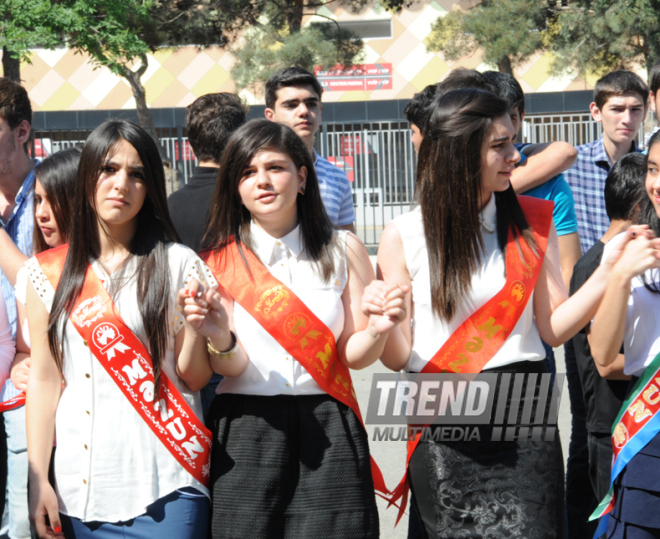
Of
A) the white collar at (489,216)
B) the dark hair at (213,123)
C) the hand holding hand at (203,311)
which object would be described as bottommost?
the hand holding hand at (203,311)

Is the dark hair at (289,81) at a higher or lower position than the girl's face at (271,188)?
higher

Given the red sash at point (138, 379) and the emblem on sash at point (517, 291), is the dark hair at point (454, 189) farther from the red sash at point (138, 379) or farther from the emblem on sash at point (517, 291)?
the red sash at point (138, 379)

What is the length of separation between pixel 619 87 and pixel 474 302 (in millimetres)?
2149

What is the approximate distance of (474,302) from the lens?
2240 mm

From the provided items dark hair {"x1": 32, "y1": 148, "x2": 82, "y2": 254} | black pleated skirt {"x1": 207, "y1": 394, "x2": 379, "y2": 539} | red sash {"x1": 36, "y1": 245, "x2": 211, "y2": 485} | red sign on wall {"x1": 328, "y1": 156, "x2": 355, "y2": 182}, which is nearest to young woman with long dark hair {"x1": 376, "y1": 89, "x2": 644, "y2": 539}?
black pleated skirt {"x1": 207, "y1": 394, "x2": 379, "y2": 539}

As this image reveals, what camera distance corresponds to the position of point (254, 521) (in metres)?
2.05

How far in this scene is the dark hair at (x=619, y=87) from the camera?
383 cm

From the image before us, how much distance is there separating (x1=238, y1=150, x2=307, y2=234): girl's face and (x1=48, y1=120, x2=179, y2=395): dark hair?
254mm

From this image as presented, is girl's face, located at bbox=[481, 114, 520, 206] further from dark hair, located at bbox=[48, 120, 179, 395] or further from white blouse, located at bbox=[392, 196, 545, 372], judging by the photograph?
dark hair, located at bbox=[48, 120, 179, 395]

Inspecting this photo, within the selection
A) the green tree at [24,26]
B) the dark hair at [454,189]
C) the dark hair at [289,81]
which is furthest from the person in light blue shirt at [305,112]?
the green tree at [24,26]

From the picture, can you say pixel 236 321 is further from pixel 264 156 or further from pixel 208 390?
pixel 208 390

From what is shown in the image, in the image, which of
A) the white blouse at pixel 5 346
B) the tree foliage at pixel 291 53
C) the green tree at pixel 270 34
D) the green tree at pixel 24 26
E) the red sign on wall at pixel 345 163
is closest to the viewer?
the white blouse at pixel 5 346

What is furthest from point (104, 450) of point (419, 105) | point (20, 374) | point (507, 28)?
point (507, 28)

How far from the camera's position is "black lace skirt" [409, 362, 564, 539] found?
6.92 ft
